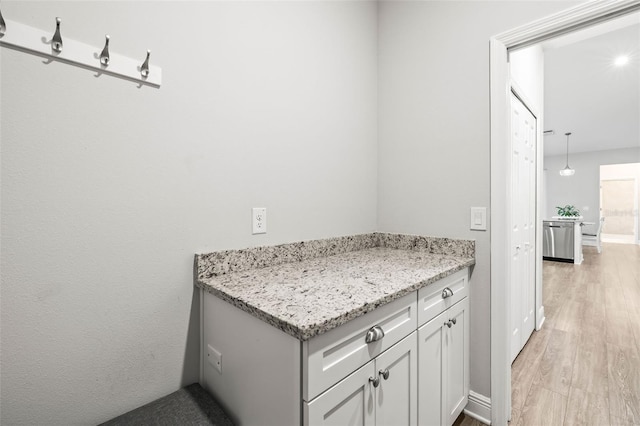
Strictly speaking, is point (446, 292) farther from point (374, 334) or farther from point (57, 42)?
point (57, 42)

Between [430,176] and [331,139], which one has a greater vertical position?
[331,139]

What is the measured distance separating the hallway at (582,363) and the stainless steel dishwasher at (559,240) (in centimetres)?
197

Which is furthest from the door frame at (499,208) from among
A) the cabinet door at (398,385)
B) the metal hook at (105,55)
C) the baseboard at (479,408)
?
the metal hook at (105,55)

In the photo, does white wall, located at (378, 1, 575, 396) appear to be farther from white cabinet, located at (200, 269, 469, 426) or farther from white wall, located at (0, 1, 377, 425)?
white wall, located at (0, 1, 377, 425)

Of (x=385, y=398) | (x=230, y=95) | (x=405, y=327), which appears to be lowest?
(x=385, y=398)

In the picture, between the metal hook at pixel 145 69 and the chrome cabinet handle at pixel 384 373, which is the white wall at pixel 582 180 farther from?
the metal hook at pixel 145 69

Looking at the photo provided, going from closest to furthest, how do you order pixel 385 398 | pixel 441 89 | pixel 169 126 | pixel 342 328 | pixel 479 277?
pixel 342 328 → pixel 385 398 → pixel 169 126 → pixel 479 277 → pixel 441 89

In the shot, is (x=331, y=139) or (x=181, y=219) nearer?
(x=181, y=219)

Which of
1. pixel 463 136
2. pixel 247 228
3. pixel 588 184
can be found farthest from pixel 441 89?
pixel 588 184

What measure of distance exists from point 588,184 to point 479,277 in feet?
33.2

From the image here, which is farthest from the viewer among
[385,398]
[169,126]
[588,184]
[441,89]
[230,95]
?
[588,184]

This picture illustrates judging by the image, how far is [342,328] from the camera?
845mm

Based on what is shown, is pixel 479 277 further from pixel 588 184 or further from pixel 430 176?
pixel 588 184

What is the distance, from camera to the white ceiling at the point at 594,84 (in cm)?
265
